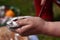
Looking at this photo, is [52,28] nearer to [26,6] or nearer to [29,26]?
[29,26]

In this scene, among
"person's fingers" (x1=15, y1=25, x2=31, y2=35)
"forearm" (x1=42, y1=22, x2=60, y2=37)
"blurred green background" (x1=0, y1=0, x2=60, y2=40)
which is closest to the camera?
"person's fingers" (x1=15, y1=25, x2=31, y2=35)

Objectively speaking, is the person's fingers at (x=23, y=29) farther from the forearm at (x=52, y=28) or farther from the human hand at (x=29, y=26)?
the forearm at (x=52, y=28)

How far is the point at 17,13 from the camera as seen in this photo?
2.03 meters

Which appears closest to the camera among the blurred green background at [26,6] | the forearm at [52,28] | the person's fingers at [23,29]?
the person's fingers at [23,29]

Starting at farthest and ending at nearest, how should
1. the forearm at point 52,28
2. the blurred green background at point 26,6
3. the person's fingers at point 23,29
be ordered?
the blurred green background at point 26,6, the forearm at point 52,28, the person's fingers at point 23,29

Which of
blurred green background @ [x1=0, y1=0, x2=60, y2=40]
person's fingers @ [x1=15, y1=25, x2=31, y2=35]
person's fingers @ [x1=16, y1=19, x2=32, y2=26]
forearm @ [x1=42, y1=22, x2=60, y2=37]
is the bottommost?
blurred green background @ [x1=0, y1=0, x2=60, y2=40]

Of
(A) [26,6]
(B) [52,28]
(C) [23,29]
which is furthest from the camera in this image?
(A) [26,6]

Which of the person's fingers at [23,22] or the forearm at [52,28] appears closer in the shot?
the person's fingers at [23,22]

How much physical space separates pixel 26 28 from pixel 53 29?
18 centimetres

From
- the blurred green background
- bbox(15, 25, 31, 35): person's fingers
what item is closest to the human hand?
bbox(15, 25, 31, 35): person's fingers

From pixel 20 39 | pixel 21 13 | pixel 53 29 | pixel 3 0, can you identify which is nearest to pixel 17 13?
pixel 21 13

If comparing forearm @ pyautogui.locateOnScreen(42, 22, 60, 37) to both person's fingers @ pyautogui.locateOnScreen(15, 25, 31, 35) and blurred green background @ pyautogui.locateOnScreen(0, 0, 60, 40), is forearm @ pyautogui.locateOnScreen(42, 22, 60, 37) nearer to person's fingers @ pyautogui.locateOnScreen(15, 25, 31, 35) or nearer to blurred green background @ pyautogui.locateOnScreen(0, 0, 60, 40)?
person's fingers @ pyautogui.locateOnScreen(15, 25, 31, 35)

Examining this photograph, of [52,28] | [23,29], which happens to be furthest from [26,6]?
[23,29]

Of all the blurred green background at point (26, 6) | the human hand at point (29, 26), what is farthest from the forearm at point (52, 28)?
the blurred green background at point (26, 6)
